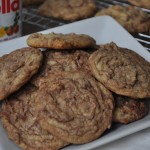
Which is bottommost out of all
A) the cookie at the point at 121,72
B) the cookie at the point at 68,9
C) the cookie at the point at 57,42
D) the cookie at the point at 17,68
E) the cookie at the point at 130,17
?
the cookie at the point at 68,9

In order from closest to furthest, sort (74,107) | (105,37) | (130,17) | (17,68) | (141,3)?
(74,107) < (17,68) < (105,37) < (130,17) < (141,3)

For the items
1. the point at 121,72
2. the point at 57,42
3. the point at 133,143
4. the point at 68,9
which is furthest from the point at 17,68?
the point at 68,9

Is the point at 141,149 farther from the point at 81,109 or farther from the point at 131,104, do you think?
the point at 81,109

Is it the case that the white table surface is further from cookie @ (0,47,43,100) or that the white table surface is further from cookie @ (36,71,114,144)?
cookie @ (0,47,43,100)

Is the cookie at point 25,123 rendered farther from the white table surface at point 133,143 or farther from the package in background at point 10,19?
the package in background at point 10,19

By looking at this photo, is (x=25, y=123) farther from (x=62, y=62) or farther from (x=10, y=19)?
(x=10, y=19)

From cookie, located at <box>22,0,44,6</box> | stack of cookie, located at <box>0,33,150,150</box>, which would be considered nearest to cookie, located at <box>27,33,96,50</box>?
stack of cookie, located at <box>0,33,150,150</box>

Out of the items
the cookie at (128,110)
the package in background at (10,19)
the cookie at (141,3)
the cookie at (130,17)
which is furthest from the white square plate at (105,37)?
the cookie at (141,3)
